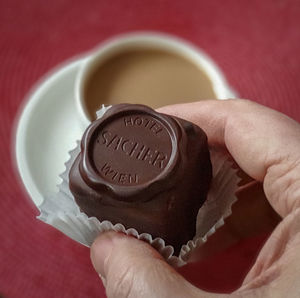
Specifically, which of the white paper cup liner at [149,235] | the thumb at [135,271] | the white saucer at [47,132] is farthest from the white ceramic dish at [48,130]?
the thumb at [135,271]

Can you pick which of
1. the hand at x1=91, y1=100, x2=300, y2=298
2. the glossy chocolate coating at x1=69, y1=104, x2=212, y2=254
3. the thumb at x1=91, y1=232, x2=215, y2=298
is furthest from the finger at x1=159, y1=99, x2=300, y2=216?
the thumb at x1=91, y1=232, x2=215, y2=298

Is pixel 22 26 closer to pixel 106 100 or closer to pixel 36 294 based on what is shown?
pixel 106 100

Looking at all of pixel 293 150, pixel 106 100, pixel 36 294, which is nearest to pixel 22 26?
pixel 106 100

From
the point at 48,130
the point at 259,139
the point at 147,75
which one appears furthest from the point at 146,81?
the point at 259,139

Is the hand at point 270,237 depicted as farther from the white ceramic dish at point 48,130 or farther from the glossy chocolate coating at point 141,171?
the white ceramic dish at point 48,130

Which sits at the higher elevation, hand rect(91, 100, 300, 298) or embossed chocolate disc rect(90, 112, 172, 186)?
embossed chocolate disc rect(90, 112, 172, 186)

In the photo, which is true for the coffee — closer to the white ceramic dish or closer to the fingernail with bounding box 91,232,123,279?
the white ceramic dish

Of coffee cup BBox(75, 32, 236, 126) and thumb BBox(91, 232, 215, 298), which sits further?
coffee cup BBox(75, 32, 236, 126)
